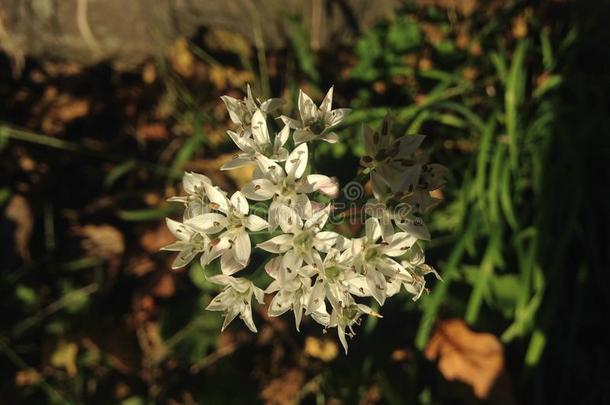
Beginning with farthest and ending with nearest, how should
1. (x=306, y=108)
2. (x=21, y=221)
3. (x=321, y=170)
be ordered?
1. (x=21, y=221)
2. (x=321, y=170)
3. (x=306, y=108)

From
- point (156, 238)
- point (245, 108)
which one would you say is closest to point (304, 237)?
point (245, 108)

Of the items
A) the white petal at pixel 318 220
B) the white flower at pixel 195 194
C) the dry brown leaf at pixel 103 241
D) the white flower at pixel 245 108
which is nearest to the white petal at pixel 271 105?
the white flower at pixel 245 108

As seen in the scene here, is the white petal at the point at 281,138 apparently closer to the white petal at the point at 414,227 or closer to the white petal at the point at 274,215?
the white petal at the point at 274,215

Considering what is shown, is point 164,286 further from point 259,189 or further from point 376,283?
point 376,283

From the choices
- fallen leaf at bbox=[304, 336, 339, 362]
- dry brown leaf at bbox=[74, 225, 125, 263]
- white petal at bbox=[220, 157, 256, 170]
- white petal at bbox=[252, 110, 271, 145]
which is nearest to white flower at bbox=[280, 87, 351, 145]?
white petal at bbox=[252, 110, 271, 145]

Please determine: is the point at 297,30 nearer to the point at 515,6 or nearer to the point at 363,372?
the point at 515,6

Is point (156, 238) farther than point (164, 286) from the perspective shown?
Yes

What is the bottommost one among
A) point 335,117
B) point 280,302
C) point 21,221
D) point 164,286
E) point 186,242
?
point 164,286
